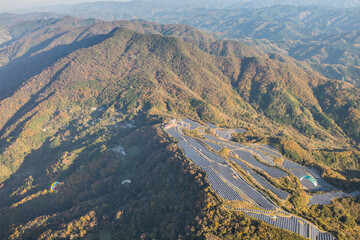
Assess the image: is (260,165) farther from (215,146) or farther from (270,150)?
(270,150)

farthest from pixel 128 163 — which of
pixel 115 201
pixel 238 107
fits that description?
pixel 238 107

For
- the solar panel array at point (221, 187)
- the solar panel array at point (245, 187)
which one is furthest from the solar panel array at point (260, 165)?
the solar panel array at point (221, 187)

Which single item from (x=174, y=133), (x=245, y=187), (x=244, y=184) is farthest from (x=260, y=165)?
(x=174, y=133)

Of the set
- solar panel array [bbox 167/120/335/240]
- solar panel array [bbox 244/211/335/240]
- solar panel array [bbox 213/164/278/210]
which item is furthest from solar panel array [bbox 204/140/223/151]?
solar panel array [bbox 244/211/335/240]

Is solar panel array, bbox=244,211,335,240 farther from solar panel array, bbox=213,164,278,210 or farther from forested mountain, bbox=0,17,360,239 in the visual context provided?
solar panel array, bbox=213,164,278,210

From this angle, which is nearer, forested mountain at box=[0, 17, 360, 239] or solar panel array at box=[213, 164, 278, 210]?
solar panel array at box=[213, 164, 278, 210]

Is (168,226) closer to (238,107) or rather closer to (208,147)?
(208,147)

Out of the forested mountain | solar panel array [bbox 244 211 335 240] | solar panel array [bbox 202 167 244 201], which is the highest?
solar panel array [bbox 202 167 244 201]

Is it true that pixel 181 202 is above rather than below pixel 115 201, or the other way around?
above

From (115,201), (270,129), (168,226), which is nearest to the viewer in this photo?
(168,226)
